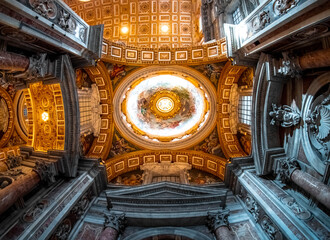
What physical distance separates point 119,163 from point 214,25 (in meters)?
12.4

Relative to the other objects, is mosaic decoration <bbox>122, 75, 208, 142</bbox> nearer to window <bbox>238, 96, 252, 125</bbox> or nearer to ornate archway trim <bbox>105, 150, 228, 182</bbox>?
ornate archway trim <bbox>105, 150, 228, 182</bbox>

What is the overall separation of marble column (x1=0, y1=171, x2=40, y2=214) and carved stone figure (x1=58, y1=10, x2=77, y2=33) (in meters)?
5.87

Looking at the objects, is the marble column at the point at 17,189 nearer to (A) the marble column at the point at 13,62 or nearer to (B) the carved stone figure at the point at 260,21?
(A) the marble column at the point at 13,62

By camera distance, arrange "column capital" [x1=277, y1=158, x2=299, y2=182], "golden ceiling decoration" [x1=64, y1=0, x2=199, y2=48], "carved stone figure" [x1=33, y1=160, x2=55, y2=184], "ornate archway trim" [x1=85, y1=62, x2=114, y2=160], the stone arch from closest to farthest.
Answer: "column capital" [x1=277, y1=158, x2=299, y2=182] < "carved stone figure" [x1=33, y1=160, x2=55, y2=184] < the stone arch < "ornate archway trim" [x1=85, y1=62, x2=114, y2=160] < "golden ceiling decoration" [x1=64, y1=0, x2=199, y2=48]

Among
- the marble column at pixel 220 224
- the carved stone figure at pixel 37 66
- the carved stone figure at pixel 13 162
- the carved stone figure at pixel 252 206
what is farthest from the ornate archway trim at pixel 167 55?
the marble column at pixel 220 224

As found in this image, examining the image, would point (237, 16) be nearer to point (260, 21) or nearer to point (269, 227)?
point (260, 21)

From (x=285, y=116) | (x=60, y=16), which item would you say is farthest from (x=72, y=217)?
(x=285, y=116)

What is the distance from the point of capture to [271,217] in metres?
7.87

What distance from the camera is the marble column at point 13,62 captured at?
6.36 meters

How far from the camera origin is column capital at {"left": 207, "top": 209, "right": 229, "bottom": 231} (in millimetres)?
9288

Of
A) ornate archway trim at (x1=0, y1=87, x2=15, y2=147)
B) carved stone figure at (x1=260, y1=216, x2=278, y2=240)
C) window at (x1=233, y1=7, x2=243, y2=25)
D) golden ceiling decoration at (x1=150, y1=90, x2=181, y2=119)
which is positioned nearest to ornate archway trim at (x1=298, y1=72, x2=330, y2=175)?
carved stone figure at (x1=260, y1=216, x2=278, y2=240)

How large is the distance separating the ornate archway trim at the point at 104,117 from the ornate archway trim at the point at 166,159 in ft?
2.97

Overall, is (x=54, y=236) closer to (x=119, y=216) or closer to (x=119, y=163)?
(x=119, y=216)

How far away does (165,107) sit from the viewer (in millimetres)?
18391
